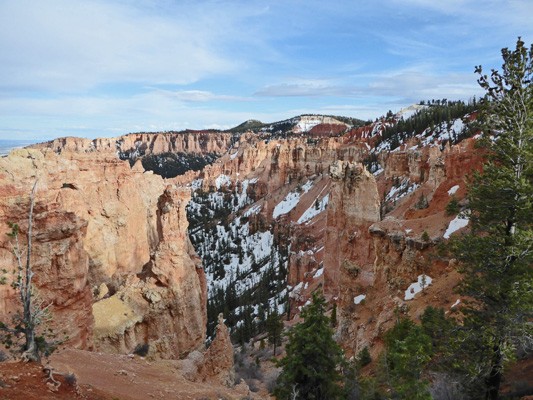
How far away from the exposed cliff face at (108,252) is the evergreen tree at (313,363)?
9.27m

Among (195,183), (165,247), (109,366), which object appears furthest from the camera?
(195,183)

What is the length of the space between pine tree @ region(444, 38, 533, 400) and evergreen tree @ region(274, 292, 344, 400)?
317 centimetres

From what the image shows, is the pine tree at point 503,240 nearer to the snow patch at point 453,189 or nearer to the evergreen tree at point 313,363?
the evergreen tree at point 313,363

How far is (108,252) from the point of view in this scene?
1146 inches

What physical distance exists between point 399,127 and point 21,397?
117383 millimetres

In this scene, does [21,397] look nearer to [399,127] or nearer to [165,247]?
[165,247]

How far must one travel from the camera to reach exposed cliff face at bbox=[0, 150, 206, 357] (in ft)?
42.6

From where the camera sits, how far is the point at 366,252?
91.8ft

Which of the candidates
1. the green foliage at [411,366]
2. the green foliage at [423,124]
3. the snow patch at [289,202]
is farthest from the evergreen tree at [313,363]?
the green foliage at [423,124]

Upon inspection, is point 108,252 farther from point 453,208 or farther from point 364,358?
point 453,208

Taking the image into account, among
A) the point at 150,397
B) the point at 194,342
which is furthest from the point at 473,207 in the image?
the point at 194,342

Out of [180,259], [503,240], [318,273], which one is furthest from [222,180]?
[503,240]

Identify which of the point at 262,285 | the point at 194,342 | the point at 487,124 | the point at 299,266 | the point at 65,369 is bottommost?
the point at 262,285

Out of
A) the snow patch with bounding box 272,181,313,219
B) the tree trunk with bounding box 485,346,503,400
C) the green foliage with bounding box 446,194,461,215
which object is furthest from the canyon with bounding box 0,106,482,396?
the snow patch with bounding box 272,181,313,219
